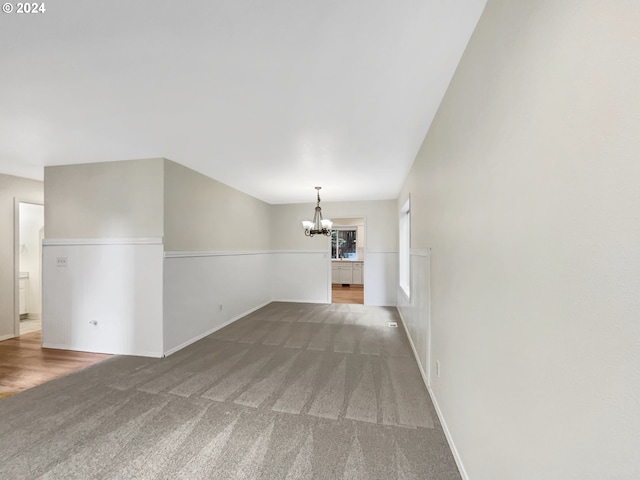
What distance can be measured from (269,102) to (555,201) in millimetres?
1803

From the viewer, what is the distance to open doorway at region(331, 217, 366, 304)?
28.3 ft

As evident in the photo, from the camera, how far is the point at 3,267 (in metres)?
3.70

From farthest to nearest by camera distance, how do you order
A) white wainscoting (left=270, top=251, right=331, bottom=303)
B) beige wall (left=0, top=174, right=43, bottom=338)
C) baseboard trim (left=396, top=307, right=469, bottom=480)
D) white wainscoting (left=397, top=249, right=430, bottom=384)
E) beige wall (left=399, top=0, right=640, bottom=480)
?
white wainscoting (left=270, top=251, right=331, bottom=303), beige wall (left=0, top=174, right=43, bottom=338), white wainscoting (left=397, top=249, right=430, bottom=384), baseboard trim (left=396, top=307, right=469, bottom=480), beige wall (left=399, top=0, right=640, bottom=480)

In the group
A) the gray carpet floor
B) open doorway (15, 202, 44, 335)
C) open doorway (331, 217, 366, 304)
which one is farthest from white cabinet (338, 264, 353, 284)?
open doorway (15, 202, 44, 335)

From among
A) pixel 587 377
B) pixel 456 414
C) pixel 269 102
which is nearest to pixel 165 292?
pixel 269 102

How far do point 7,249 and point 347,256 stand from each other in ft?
24.8

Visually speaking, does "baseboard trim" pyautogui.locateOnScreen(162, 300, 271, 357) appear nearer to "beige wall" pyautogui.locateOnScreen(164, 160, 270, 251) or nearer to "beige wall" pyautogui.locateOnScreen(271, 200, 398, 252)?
"beige wall" pyautogui.locateOnScreen(164, 160, 270, 251)

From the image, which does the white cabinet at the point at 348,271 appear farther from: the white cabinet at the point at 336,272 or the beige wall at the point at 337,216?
the beige wall at the point at 337,216

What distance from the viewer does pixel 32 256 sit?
4.92 meters

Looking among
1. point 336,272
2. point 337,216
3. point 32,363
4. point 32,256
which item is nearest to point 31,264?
point 32,256

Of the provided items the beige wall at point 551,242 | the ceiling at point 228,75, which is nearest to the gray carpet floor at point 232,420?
the beige wall at point 551,242

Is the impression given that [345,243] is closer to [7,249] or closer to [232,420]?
[232,420]

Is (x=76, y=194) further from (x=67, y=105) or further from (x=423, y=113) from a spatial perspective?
(x=423, y=113)

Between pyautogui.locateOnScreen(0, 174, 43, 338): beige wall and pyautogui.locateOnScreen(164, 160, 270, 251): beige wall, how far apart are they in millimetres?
2709
